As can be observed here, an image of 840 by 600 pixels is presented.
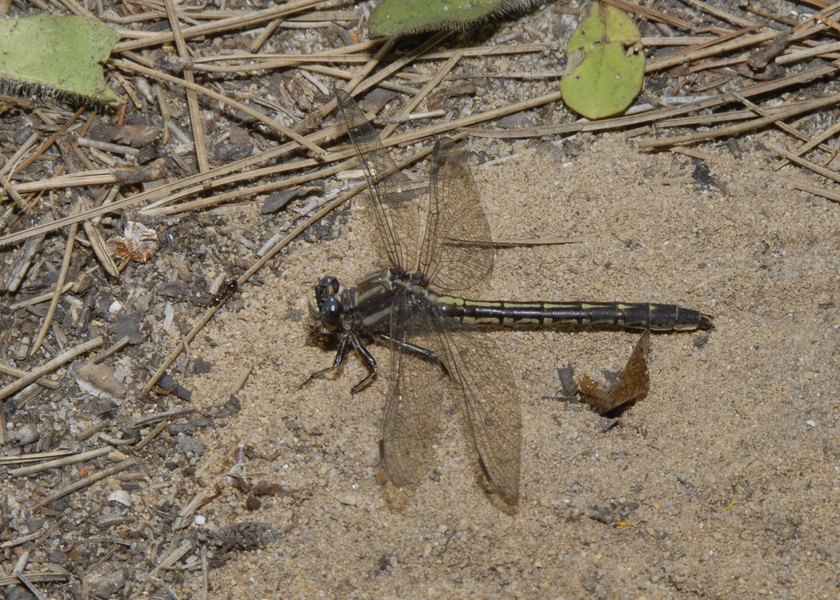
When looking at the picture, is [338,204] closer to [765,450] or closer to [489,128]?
[489,128]

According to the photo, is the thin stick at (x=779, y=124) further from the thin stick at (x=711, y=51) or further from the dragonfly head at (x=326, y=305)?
the dragonfly head at (x=326, y=305)

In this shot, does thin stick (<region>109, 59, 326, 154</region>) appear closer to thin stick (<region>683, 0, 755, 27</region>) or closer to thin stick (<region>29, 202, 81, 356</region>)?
thin stick (<region>29, 202, 81, 356</region>)

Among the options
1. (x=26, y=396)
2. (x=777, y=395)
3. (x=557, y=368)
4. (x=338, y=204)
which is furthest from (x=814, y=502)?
(x=26, y=396)

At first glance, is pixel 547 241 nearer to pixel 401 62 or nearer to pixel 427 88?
pixel 427 88

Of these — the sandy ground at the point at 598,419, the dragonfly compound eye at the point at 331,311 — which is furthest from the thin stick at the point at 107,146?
the dragonfly compound eye at the point at 331,311

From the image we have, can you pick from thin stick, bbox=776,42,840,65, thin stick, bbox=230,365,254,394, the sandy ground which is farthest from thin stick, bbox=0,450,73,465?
thin stick, bbox=776,42,840,65
